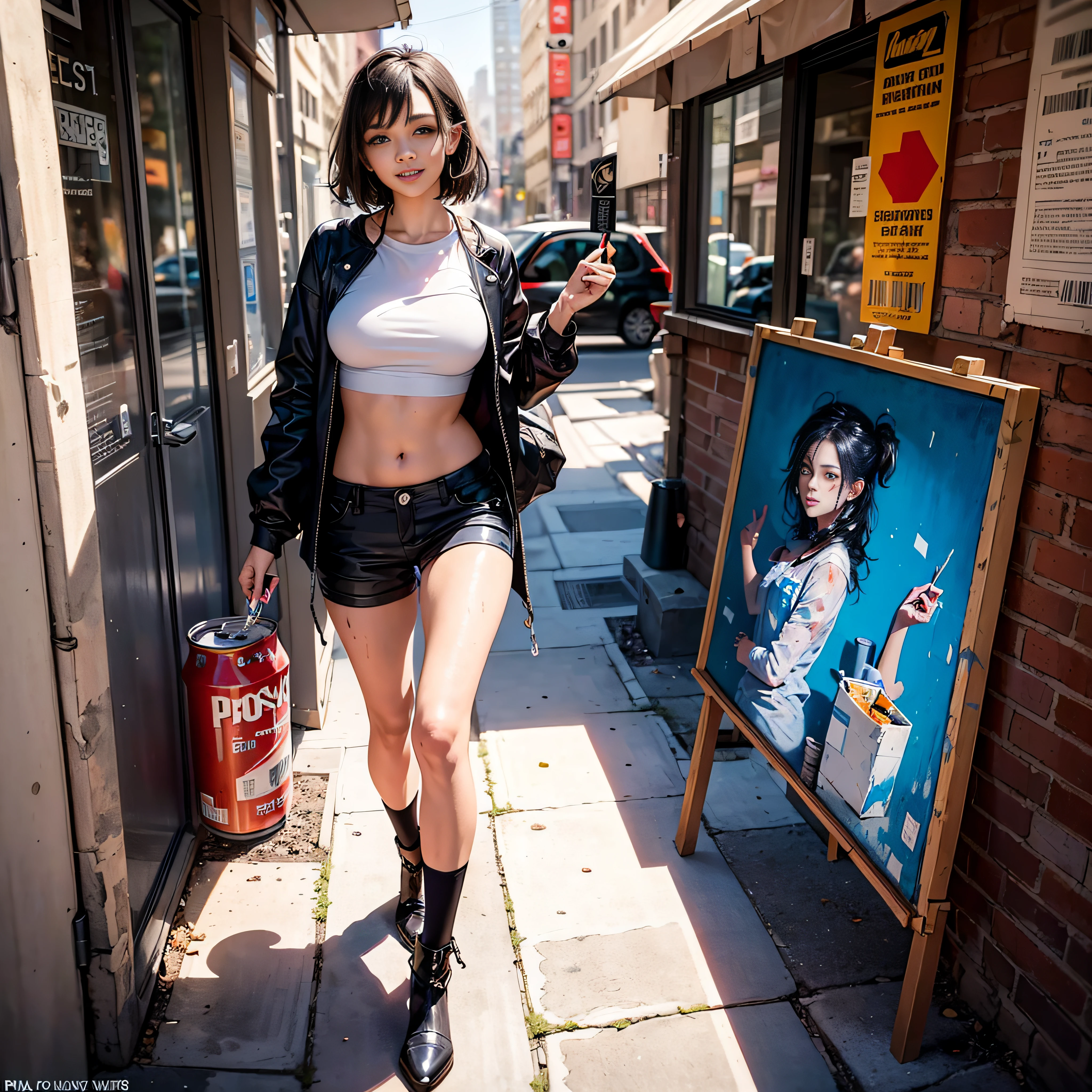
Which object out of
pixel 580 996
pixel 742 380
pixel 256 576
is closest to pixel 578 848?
pixel 580 996

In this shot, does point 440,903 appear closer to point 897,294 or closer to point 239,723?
point 239,723

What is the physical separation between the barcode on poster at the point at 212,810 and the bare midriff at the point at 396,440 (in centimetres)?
100

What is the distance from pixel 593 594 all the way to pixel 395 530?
11.0 ft

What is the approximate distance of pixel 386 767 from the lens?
2.63 metres

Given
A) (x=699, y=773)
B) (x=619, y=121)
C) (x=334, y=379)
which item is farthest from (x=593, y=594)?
(x=619, y=121)

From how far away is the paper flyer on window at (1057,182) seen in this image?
2.03m

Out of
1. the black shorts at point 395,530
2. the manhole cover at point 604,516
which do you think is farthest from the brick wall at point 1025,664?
the manhole cover at point 604,516

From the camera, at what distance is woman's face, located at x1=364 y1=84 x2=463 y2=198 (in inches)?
89.4

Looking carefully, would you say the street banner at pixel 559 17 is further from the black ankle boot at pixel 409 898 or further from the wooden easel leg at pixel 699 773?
the black ankle boot at pixel 409 898

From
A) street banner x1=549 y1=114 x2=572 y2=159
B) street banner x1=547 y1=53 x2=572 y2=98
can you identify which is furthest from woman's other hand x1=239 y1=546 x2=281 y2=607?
street banner x1=547 y1=53 x2=572 y2=98

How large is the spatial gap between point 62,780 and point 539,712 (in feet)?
7.86

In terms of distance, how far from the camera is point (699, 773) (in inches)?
121

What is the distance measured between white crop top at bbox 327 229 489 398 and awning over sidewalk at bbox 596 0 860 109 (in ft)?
4.32

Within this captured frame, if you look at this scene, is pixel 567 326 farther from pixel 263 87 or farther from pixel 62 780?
pixel 263 87
